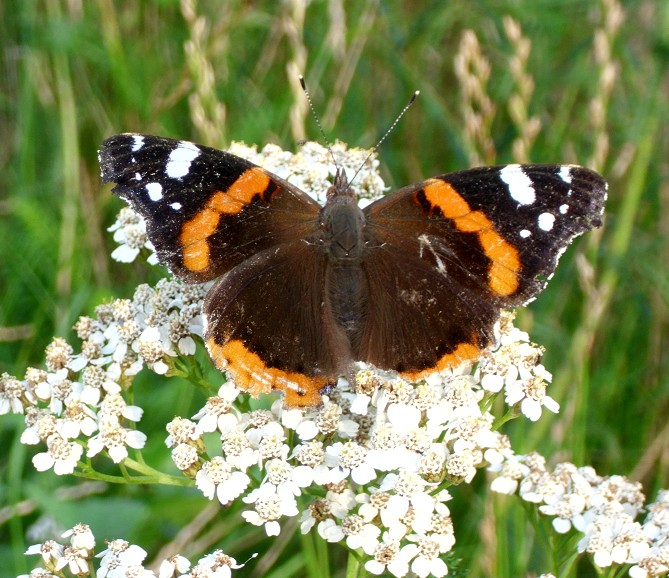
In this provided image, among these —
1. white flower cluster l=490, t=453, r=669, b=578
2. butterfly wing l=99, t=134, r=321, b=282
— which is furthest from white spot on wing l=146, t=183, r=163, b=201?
white flower cluster l=490, t=453, r=669, b=578

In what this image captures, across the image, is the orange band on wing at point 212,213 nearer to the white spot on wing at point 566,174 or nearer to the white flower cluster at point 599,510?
the white spot on wing at point 566,174

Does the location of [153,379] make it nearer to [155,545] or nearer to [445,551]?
[155,545]

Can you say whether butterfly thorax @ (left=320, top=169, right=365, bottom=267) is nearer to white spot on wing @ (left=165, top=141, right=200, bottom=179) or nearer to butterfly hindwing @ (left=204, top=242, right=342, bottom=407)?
butterfly hindwing @ (left=204, top=242, right=342, bottom=407)

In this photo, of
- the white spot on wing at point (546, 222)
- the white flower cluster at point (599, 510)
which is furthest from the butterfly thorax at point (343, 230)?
the white flower cluster at point (599, 510)

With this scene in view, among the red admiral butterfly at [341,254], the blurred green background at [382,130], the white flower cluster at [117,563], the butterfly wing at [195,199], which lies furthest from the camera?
the blurred green background at [382,130]

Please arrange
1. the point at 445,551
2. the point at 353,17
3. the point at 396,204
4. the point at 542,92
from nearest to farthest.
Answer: the point at 445,551
the point at 396,204
the point at 542,92
the point at 353,17

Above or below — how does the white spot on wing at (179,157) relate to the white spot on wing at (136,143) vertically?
below

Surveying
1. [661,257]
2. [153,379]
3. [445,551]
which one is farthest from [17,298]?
[661,257]

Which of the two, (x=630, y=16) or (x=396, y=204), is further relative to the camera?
(x=630, y=16)

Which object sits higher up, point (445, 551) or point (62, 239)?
point (62, 239)
